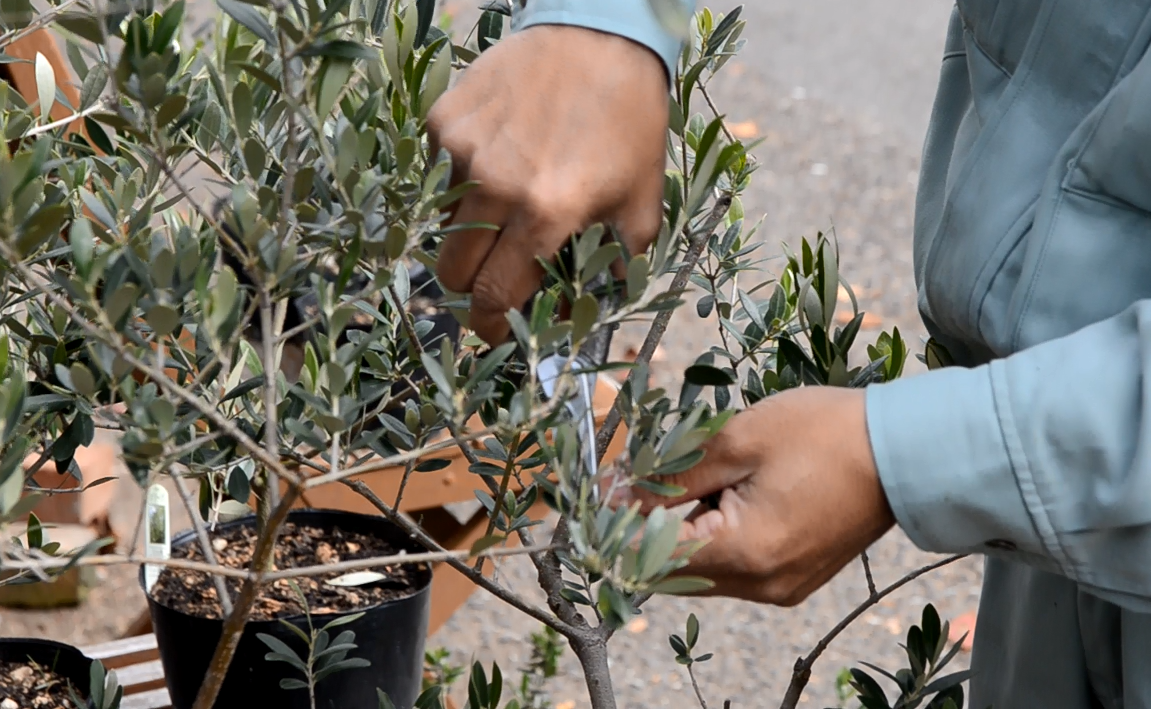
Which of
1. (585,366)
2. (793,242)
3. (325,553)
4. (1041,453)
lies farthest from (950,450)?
(793,242)

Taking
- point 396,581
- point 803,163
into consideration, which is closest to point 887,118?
point 803,163

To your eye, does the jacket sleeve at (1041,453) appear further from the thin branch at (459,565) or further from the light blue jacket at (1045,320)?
the thin branch at (459,565)

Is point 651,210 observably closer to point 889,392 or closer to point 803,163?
point 889,392

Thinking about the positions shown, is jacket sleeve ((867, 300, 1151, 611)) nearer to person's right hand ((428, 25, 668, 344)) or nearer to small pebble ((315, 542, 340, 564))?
person's right hand ((428, 25, 668, 344))

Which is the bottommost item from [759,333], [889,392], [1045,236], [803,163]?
[803,163]

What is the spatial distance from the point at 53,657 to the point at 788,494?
39.8 inches

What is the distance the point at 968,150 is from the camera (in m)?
1.01

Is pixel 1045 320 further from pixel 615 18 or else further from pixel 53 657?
pixel 53 657

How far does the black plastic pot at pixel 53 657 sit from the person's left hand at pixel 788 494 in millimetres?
884

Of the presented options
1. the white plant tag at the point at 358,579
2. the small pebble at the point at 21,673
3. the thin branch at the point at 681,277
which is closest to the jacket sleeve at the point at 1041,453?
the thin branch at the point at 681,277

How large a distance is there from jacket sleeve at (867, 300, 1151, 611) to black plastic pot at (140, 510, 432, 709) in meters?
0.79

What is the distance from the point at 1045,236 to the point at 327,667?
78 cm

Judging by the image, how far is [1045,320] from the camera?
884 millimetres

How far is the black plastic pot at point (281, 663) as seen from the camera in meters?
1.44
